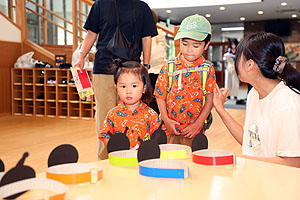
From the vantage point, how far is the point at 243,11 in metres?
14.4

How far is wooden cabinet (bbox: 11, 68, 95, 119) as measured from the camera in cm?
663

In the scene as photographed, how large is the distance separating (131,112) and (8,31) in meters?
5.88

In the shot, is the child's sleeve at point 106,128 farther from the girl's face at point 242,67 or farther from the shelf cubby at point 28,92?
the shelf cubby at point 28,92

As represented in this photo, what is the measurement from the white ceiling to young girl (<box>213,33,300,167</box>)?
11.5 m

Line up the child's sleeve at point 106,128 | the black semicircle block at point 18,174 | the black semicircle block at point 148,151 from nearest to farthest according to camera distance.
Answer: the black semicircle block at point 18,174
the black semicircle block at point 148,151
the child's sleeve at point 106,128

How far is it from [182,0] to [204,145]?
823 cm

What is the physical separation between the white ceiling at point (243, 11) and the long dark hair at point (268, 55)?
11507 mm

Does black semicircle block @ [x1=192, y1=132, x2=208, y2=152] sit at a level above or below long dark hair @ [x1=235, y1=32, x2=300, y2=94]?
below

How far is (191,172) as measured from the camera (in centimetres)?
97

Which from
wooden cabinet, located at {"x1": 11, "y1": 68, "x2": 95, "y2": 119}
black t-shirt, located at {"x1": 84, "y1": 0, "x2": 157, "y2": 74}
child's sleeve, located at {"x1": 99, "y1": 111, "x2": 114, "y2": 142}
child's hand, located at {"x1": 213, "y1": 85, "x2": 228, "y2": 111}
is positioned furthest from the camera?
wooden cabinet, located at {"x1": 11, "y1": 68, "x2": 95, "y2": 119}

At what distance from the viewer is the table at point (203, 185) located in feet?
2.58

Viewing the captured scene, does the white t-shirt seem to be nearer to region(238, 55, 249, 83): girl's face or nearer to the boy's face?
region(238, 55, 249, 83): girl's face

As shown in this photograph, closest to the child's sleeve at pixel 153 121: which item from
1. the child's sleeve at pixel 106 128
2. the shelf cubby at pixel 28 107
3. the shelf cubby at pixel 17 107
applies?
the child's sleeve at pixel 106 128

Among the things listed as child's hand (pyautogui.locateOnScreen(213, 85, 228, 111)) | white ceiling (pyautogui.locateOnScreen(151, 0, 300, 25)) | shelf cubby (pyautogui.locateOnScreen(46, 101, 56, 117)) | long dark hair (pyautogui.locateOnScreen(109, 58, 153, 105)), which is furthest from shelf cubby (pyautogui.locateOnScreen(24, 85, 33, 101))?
white ceiling (pyautogui.locateOnScreen(151, 0, 300, 25))
